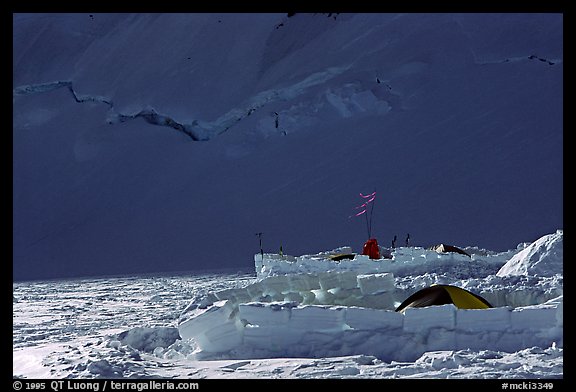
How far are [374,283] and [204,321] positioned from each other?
2.43 m

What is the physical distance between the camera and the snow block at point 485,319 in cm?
678

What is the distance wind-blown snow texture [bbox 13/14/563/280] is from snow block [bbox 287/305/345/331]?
1543cm

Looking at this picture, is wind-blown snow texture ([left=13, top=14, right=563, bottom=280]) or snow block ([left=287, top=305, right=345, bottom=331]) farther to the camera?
wind-blown snow texture ([left=13, top=14, right=563, bottom=280])

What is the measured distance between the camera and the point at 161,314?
1068cm

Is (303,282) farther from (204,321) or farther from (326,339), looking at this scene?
(326,339)

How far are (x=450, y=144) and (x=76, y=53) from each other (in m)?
14.6

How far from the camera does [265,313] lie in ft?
22.8

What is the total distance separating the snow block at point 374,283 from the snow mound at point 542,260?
116 inches

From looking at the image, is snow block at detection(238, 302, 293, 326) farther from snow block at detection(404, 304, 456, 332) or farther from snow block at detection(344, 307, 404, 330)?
snow block at detection(404, 304, 456, 332)

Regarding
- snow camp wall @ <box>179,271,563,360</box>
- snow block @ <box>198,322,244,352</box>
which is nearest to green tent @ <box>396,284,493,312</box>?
snow camp wall @ <box>179,271,563,360</box>

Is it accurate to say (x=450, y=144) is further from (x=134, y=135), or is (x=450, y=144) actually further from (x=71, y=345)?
(x=71, y=345)

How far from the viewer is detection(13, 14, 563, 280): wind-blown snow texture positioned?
2314 cm

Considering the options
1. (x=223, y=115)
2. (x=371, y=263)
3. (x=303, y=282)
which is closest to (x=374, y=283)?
(x=303, y=282)
